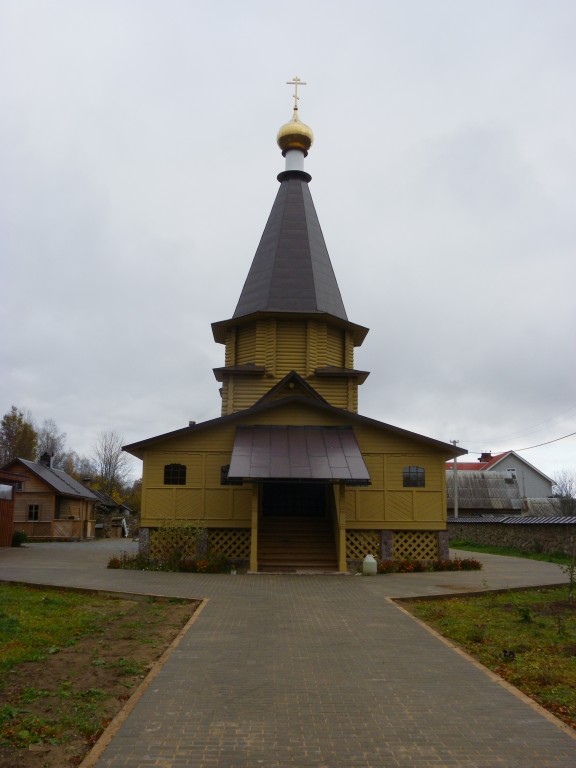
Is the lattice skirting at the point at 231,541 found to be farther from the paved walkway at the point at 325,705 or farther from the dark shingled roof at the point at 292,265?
the dark shingled roof at the point at 292,265

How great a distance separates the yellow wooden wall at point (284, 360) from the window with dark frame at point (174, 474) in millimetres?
4173

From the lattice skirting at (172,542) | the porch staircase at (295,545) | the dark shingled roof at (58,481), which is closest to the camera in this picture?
the porch staircase at (295,545)

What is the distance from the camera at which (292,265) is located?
84.7ft

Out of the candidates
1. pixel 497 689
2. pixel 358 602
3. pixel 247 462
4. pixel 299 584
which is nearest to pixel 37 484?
pixel 247 462

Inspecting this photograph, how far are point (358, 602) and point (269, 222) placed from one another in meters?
19.7

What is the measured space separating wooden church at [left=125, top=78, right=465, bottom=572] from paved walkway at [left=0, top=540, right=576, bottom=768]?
6.73 meters

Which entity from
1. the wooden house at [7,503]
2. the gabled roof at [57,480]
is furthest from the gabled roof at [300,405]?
the gabled roof at [57,480]

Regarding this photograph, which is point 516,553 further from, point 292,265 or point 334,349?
point 292,265

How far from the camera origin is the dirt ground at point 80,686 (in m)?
4.84

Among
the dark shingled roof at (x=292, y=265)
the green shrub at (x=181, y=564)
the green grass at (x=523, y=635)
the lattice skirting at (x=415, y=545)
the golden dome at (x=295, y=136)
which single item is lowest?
the green grass at (x=523, y=635)

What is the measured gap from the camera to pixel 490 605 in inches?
471

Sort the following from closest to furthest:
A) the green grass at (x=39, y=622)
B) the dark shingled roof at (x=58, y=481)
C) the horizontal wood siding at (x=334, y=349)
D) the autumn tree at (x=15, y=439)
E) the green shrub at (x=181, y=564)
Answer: the green grass at (x=39, y=622), the green shrub at (x=181, y=564), the horizontal wood siding at (x=334, y=349), the dark shingled roof at (x=58, y=481), the autumn tree at (x=15, y=439)

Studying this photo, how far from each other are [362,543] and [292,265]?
11.8 metres

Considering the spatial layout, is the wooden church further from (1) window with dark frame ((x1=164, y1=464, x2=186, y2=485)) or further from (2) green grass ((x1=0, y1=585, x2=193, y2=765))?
(2) green grass ((x1=0, y1=585, x2=193, y2=765))
